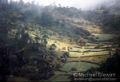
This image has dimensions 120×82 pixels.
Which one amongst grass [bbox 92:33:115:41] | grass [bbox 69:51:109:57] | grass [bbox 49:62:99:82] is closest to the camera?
grass [bbox 49:62:99:82]

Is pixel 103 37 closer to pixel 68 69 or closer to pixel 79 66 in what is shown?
pixel 79 66

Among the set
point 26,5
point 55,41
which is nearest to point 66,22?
point 55,41

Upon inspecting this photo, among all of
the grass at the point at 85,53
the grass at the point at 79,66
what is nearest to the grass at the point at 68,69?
the grass at the point at 79,66

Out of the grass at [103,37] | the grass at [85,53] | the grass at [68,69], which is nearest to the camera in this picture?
the grass at [68,69]

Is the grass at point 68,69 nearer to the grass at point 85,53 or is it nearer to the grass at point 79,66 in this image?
the grass at point 79,66

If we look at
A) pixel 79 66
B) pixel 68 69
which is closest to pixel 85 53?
pixel 79 66

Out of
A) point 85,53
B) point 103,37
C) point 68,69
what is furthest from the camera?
point 103,37

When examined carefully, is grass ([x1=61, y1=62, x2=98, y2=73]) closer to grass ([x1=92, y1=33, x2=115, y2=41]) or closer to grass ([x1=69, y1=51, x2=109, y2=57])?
grass ([x1=69, y1=51, x2=109, y2=57])

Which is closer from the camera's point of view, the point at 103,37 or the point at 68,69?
the point at 68,69

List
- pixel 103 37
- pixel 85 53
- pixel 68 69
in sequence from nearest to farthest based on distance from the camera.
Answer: pixel 68 69 < pixel 85 53 < pixel 103 37

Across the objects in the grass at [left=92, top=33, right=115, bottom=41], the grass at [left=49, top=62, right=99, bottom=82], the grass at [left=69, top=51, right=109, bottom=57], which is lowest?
the grass at [left=49, top=62, right=99, bottom=82]

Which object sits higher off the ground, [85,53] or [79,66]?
[85,53]

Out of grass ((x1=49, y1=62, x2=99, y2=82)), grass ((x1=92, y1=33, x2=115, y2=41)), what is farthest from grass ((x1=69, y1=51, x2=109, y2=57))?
grass ((x1=92, y1=33, x2=115, y2=41))
